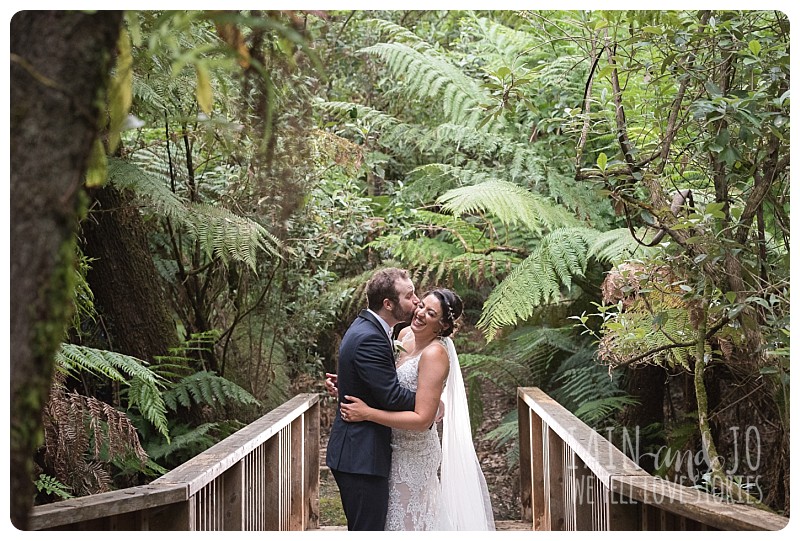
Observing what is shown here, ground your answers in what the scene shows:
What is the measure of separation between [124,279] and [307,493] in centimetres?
156

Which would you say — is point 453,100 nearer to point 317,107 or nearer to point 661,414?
point 317,107

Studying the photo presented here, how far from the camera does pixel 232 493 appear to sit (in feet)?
8.54

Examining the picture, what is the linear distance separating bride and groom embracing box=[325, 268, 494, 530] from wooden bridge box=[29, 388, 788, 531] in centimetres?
38

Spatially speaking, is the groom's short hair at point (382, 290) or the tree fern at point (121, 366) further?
the groom's short hair at point (382, 290)

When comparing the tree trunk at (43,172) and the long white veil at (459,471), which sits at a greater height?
the tree trunk at (43,172)

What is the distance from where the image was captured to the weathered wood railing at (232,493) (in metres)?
1.72

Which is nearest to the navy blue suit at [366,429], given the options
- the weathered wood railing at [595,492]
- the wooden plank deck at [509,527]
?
the weathered wood railing at [595,492]

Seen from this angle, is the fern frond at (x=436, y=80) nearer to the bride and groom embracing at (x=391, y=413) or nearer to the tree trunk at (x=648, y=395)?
the tree trunk at (x=648, y=395)

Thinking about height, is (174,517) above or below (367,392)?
below

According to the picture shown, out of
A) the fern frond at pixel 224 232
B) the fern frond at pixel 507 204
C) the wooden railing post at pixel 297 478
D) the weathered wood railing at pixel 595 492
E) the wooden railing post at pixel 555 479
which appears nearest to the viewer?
the weathered wood railing at pixel 595 492

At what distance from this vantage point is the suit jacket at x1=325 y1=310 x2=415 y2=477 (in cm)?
274

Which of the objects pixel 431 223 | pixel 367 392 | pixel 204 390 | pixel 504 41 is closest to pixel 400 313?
pixel 367 392

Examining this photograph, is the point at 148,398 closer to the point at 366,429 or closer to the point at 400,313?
the point at 366,429

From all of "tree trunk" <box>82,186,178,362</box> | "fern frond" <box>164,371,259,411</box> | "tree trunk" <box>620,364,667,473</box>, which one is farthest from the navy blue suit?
"tree trunk" <box>620,364,667,473</box>
